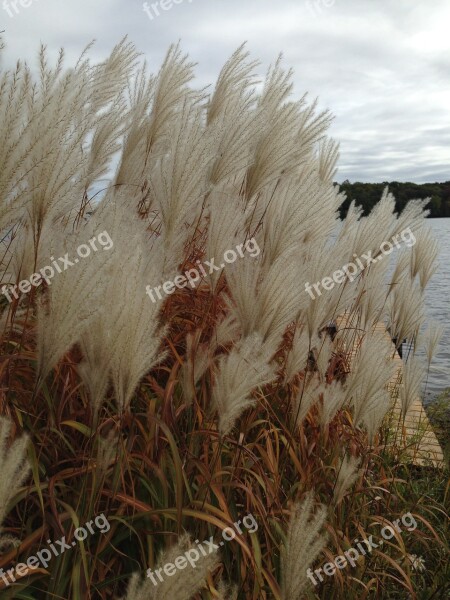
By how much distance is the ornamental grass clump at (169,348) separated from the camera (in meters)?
1.43

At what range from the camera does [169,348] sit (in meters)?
2.37

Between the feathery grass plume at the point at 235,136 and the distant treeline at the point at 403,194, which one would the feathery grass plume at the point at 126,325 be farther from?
the distant treeline at the point at 403,194

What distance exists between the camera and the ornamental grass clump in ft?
4.70

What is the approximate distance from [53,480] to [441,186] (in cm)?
2836

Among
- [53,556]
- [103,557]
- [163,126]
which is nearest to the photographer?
[53,556]

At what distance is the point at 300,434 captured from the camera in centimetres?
262

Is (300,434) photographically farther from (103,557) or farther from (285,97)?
(285,97)

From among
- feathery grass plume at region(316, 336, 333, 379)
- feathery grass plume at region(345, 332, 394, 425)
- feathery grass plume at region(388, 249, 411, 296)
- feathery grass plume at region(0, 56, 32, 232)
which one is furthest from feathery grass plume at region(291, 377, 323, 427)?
feathery grass plume at region(388, 249, 411, 296)

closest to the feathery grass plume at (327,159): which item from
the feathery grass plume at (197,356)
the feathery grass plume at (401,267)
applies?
the feathery grass plume at (401,267)

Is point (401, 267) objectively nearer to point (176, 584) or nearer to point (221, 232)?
point (221, 232)

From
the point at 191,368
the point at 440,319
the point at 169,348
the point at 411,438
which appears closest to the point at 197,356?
the point at 169,348

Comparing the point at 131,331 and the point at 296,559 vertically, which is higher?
the point at 131,331

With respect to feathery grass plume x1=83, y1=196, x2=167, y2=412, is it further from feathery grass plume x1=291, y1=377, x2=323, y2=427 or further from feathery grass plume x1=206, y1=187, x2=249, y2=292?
feathery grass plume x1=291, y1=377, x2=323, y2=427

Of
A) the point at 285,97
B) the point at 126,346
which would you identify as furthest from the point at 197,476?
the point at 285,97
